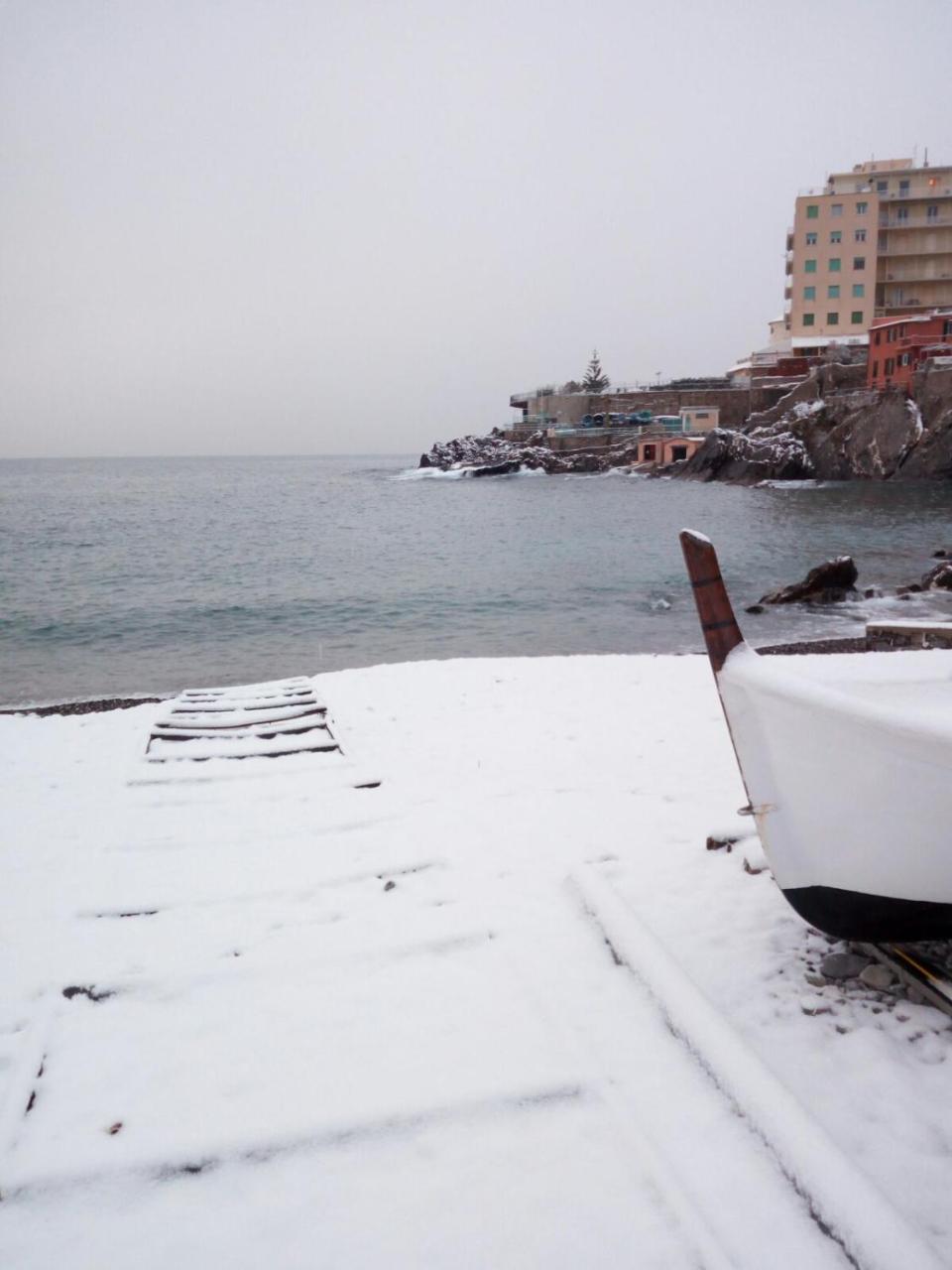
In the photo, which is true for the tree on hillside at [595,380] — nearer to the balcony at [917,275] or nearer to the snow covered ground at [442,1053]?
the balcony at [917,275]

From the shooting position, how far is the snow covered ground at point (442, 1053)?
2.48 meters

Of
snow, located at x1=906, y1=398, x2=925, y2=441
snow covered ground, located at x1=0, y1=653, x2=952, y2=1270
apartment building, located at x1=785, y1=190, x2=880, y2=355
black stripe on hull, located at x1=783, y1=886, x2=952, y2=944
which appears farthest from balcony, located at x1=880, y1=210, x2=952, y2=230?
black stripe on hull, located at x1=783, y1=886, x2=952, y2=944

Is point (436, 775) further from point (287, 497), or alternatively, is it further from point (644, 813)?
point (287, 497)

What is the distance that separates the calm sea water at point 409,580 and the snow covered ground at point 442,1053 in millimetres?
9772

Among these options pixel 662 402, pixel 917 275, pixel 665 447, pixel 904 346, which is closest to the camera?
pixel 904 346

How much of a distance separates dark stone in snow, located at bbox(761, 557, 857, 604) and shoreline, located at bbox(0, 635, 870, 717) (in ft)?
13.0

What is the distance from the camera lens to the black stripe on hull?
3242 mm

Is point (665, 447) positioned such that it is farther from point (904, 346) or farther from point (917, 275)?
point (917, 275)

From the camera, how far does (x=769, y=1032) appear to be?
3.30m

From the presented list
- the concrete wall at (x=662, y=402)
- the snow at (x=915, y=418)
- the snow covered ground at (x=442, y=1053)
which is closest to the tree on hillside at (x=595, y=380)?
the concrete wall at (x=662, y=402)

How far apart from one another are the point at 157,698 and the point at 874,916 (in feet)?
35.7

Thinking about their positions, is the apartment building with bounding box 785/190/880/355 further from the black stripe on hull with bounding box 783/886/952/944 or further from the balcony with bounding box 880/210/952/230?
the black stripe on hull with bounding box 783/886/952/944

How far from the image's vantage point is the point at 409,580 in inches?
1040

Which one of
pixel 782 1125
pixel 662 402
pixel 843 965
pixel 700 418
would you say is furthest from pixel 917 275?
pixel 782 1125
